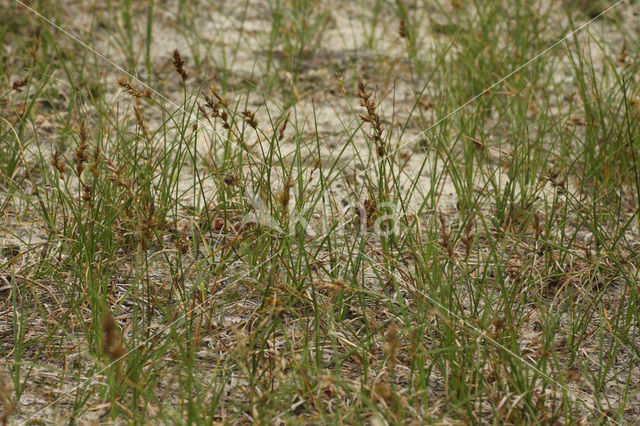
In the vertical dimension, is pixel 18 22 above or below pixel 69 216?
above

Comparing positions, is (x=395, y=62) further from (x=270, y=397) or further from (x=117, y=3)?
(x=270, y=397)

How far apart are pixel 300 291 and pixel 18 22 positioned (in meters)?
2.27

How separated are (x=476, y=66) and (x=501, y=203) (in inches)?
34.8

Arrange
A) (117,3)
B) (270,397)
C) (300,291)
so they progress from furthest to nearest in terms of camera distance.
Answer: (117,3) → (300,291) → (270,397)

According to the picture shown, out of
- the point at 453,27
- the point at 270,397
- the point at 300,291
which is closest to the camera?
the point at 270,397

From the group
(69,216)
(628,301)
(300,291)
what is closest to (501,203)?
(628,301)

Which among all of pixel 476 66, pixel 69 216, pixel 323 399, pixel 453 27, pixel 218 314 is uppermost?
pixel 453 27

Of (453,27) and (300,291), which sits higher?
(453,27)

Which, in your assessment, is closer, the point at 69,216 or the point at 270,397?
the point at 270,397

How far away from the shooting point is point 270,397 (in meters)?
1.54

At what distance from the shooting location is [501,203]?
7.66 feet

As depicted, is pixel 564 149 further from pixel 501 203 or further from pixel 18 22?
pixel 18 22

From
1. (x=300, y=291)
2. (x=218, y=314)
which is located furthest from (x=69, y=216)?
(x=300, y=291)

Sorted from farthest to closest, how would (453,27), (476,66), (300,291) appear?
(453,27), (476,66), (300,291)
